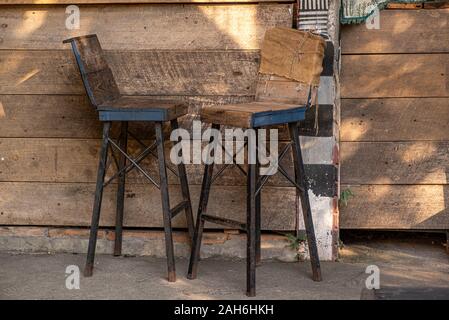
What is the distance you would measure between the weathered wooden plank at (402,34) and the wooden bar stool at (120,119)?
115 cm

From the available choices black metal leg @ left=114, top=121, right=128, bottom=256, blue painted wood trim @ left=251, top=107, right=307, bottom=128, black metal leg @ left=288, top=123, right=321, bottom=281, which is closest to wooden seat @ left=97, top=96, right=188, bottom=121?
black metal leg @ left=114, top=121, right=128, bottom=256

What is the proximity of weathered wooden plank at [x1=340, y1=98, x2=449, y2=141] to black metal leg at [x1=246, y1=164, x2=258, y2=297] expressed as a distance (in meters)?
1.12

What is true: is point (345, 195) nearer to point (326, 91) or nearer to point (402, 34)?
point (326, 91)

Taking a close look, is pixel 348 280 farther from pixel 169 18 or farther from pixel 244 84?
pixel 169 18

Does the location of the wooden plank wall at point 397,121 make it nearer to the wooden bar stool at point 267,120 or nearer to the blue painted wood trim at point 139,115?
the wooden bar stool at point 267,120

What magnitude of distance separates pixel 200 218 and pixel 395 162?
4.38 ft

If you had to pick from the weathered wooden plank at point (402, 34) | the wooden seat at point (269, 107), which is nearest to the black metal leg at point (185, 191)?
the wooden seat at point (269, 107)

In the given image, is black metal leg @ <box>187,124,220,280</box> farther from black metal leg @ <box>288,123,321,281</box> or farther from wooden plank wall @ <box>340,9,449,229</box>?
wooden plank wall @ <box>340,9,449,229</box>

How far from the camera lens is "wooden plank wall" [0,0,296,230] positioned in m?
4.87

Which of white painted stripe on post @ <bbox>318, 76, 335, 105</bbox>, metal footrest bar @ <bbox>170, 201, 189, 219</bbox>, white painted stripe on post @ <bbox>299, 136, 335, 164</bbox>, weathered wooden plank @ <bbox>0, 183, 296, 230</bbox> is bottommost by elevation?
metal footrest bar @ <bbox>170, 201, 189, 219</bbox>

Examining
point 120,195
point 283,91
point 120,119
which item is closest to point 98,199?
point 120,195

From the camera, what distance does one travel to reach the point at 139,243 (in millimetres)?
5062

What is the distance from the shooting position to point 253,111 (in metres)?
4.09

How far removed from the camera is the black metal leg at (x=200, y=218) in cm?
450
